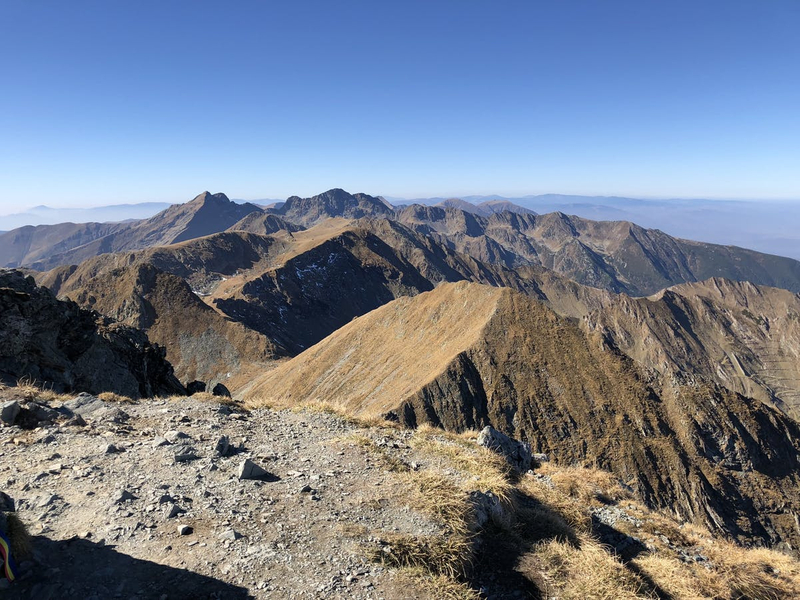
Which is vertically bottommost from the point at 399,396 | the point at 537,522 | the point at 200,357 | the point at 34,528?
the point at 200,357

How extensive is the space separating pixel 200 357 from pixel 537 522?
124 metres

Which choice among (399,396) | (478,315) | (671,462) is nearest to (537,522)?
(399,396)

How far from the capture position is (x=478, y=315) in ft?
241

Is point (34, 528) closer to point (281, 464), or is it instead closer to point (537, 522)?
point (281, 464)

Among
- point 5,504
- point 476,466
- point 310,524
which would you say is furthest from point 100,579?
point 476,466

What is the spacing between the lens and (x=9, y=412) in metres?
11.7

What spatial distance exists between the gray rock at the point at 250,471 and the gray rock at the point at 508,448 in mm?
8489

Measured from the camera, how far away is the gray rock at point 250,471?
1039cm

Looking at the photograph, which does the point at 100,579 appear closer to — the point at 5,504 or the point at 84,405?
the point at 5,504

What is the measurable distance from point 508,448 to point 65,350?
32149 mm

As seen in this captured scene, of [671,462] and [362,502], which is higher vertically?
[362,502]

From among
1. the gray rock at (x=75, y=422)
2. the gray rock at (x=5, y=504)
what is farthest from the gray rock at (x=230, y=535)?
the gray rock at (x=75, y=422)

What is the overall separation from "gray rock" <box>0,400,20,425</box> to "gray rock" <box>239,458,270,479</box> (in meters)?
7.49

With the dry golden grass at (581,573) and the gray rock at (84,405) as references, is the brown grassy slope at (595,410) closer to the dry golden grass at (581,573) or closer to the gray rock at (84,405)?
the gray rock at (84,405)
